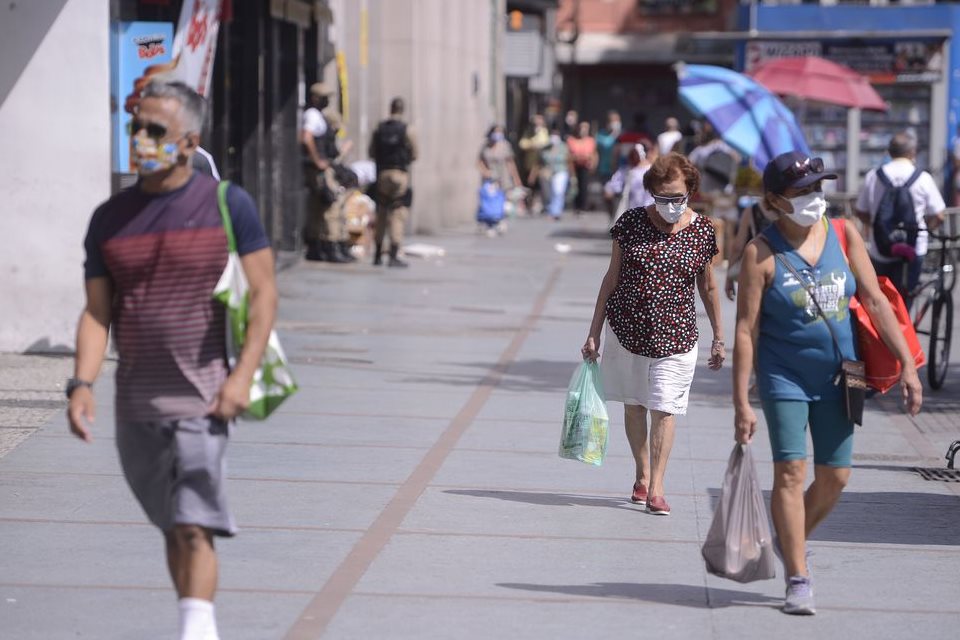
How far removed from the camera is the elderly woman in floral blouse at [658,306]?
7.67 m

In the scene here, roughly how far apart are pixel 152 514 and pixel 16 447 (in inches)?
158

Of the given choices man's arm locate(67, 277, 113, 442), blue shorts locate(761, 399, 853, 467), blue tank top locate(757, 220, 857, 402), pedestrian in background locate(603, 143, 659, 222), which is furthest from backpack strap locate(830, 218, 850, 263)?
pedestrian in background locate(603, 143, 659, 222)

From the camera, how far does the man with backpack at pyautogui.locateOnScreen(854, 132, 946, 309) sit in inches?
481

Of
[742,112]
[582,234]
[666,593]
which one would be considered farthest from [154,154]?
[582,234]

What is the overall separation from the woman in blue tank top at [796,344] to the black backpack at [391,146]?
14020mm

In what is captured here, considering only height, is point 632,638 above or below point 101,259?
below

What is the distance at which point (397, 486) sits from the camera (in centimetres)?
809

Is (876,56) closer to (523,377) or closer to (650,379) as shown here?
(523,377)

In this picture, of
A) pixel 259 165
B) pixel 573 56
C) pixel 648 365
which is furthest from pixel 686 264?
pixel 573 56

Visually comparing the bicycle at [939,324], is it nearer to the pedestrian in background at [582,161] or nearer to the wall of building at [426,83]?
the wall of building at [426,83]

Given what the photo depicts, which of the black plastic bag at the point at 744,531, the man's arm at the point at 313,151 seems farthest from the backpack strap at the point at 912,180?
the man's arm at the point at 313,151

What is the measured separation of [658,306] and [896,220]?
5057 millimetres

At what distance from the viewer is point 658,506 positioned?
7648mm

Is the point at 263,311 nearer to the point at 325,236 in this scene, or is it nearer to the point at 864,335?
the point at 864,335
